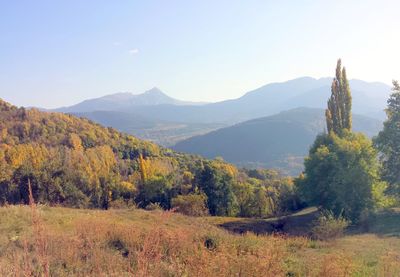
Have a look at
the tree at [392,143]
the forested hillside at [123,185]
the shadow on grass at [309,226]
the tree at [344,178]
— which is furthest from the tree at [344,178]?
the forested hillside at [123,185]

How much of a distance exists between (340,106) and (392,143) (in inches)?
383

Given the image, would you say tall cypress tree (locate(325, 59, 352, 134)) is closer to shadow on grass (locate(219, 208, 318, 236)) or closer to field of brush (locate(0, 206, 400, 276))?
shadow on grass (locate(219, 208, 318, 236))

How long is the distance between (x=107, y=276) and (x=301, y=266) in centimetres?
425

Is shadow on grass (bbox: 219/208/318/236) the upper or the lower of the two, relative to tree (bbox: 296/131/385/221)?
lower

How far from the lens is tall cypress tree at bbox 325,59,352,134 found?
33906mm

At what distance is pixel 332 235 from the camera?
16.1 meters

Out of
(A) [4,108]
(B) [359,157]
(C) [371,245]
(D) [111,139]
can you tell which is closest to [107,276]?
(C) [371,245]

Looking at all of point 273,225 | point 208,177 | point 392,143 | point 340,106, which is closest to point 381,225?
point 392,143

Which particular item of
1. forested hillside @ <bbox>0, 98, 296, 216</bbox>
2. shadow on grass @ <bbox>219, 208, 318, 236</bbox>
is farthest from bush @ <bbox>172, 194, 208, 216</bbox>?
shadow on grass @ <bbox>219, 208, 318, 236</bbox>

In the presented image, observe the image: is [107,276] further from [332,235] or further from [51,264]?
[332,235]

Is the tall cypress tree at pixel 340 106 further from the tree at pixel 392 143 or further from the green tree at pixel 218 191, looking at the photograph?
the green tree at pixel 218 191

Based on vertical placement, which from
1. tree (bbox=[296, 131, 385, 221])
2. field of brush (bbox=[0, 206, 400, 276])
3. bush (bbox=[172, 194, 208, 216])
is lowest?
bush (bbox=[172, 194, 208, 216])

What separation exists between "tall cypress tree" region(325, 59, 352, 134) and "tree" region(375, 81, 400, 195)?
859 cm

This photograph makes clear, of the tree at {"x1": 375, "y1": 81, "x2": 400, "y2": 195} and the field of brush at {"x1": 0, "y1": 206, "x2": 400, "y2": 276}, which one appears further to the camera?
the tree at {"x1": 375, "y1": 81, "x2": 400, "y2": 195}
